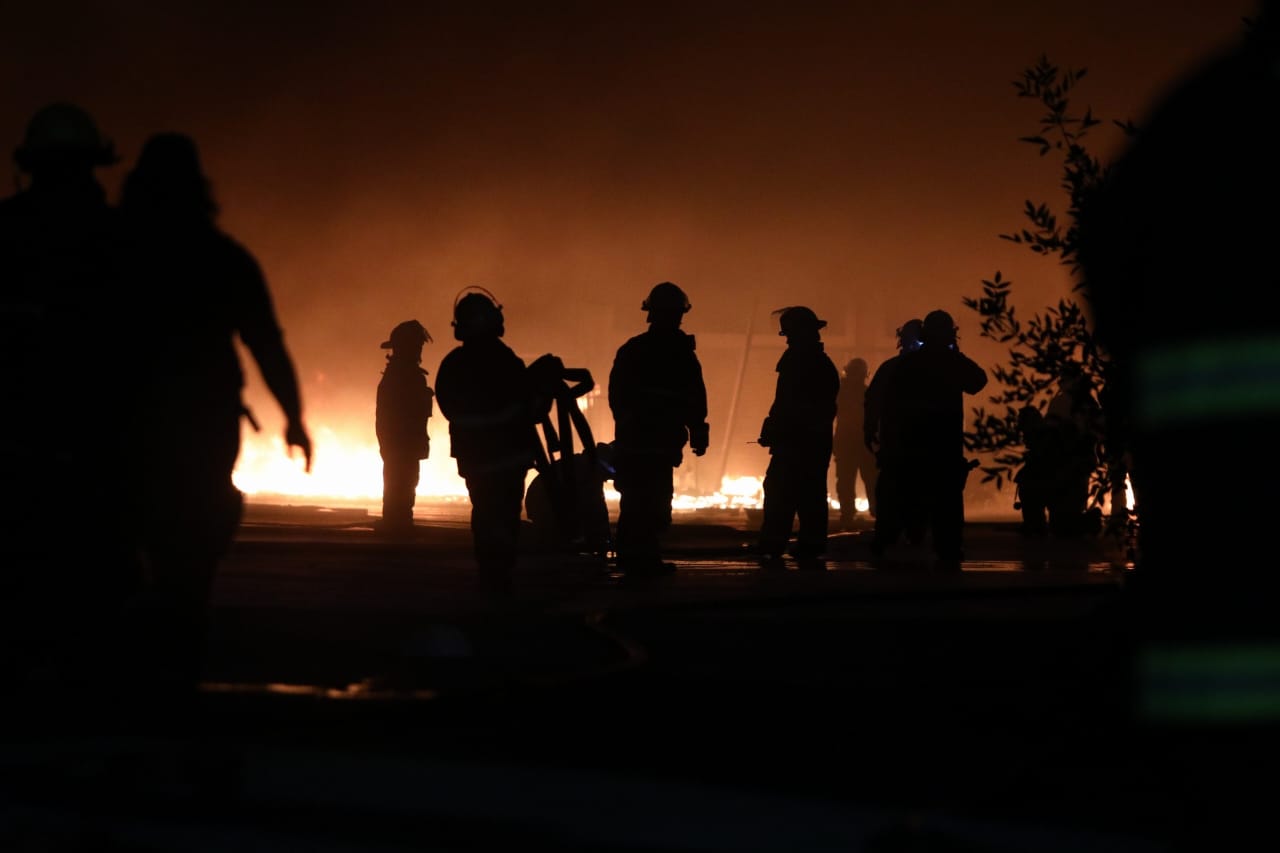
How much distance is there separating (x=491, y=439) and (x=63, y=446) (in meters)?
6.35

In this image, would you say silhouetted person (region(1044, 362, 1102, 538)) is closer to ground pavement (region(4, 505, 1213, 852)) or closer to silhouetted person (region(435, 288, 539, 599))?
ground pavement (region(4, 505, 1213, 852))

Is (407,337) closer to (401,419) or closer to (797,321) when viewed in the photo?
(401,419)

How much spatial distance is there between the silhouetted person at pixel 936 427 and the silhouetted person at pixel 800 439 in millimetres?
721

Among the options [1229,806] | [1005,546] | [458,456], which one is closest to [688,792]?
[1229,806]

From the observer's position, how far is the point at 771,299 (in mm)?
152500

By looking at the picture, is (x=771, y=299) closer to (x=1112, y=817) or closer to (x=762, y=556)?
(x=762, y=556)

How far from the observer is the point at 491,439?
13141 mm

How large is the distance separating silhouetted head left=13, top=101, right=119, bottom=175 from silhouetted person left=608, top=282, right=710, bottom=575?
8452mm

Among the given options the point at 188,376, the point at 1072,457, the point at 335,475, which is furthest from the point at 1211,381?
the point at 335,475

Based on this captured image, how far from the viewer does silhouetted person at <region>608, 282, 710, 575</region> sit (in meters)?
15.7

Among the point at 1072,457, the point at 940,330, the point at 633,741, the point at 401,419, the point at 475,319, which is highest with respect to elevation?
the point at 940,330

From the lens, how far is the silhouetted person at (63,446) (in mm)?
6738

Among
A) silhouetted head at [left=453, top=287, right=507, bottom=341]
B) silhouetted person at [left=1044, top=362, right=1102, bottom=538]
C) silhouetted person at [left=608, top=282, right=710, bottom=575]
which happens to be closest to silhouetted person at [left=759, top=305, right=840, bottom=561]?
A: silhouetted person at [left=608, top=282, right=710, bottom=575]

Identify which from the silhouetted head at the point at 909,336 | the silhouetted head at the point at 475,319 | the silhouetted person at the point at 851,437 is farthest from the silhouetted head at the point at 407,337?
the silhouetted head at the point at 475,319
